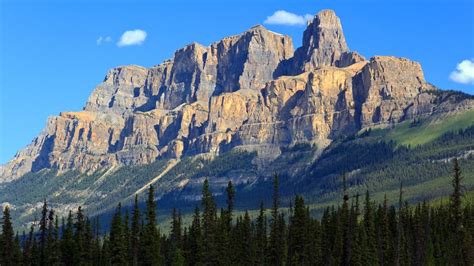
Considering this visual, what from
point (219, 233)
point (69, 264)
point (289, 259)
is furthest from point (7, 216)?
point (289, 259)

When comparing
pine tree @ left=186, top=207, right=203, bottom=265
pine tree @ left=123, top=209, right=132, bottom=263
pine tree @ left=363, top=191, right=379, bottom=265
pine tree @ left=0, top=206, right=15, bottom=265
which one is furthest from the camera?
pine tree @ left=186, top=207, right=203, bottom=265

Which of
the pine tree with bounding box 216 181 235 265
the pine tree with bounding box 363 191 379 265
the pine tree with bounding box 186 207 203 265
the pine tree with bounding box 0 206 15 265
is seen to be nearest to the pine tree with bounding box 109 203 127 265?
the pine tree with bounding box 186 207 203 265

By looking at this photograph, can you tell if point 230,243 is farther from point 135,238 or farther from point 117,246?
point 117,246

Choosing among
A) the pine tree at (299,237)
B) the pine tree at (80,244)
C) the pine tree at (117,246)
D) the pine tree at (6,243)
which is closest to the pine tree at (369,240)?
the pine tree at (299,237)

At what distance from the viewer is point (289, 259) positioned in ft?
554

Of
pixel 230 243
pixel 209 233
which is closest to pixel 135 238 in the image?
pixel 209 233

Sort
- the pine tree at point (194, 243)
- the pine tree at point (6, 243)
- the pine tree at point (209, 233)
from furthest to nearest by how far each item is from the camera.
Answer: the pine tree at point (194, 243) → the pine tree at point (6, 243) → the pine tree at point (209, 233)

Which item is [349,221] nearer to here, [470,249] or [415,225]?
[470,249]

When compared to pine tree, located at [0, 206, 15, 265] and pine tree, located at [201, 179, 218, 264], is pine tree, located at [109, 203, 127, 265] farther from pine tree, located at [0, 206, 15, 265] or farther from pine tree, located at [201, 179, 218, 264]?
pine tree, located at [0, 206, 15, 265]

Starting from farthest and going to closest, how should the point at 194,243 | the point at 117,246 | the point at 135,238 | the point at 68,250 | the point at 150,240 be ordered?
the point at 194,243 → the point at 68,250 → the point at 117,246 → the point at 150,240 → the point at 135,238

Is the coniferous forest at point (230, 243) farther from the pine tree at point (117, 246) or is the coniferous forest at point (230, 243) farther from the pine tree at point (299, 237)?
the pine tree at point (117, 246)

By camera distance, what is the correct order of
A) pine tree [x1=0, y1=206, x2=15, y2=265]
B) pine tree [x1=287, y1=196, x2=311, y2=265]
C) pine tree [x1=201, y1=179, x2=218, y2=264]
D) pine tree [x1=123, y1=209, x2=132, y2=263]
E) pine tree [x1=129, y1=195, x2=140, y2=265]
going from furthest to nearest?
pine tree [x1=287, y1=196, x2=311, y2=265], pine tree [x1=123, y1=209, x2=132, y2=263], pine tree [x1=0, y1=206, x2=15, y2=265], pine tree [x1=201, y1=179, x2=218, y2=264], pine tree [x1=129, y1=195, x2=140, y2=265]

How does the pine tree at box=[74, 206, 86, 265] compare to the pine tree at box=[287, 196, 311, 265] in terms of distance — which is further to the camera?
the pine tree at box=[287, 196, 311, 265]

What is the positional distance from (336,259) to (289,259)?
8.93 m
